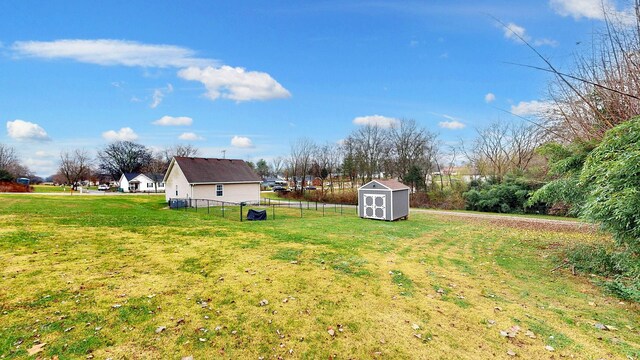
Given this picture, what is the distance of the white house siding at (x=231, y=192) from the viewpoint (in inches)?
1067

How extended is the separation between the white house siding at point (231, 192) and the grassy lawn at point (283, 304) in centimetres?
1847

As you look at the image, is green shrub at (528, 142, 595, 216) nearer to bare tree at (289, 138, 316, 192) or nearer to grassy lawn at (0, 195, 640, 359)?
grassy lawn at (0, 195, 640, 359)

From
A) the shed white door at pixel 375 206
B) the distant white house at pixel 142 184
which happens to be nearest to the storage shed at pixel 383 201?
the shed white door at pixel 375 206

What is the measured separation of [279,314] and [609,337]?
16.2 ft

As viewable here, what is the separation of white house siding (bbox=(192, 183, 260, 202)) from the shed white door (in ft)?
53.3

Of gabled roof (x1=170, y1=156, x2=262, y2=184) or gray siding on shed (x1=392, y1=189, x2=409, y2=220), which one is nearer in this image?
gray siding on shed (x1=392, y1=189, x2=409, y2=220)

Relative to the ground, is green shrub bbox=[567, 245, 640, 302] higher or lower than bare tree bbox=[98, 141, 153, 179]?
lower

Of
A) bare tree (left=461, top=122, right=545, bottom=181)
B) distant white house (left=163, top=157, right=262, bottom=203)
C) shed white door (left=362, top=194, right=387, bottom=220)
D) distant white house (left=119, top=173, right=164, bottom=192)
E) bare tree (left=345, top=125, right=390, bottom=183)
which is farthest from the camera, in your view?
distant white house (left=119, top=173, right=164, bottom=192)

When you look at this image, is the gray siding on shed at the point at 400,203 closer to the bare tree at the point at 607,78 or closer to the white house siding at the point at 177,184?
the bare tree at the point at 607,78

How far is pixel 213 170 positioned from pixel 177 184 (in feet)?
12.0

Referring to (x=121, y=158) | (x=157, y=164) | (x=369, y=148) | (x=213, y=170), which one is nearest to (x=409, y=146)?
(x=369, y=148)

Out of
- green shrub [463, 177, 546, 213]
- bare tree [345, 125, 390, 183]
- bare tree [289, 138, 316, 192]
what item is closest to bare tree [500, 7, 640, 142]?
green shrub [463, 177, 546, 213]

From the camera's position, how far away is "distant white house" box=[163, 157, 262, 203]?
1062 inches

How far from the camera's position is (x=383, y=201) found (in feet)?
59.1
